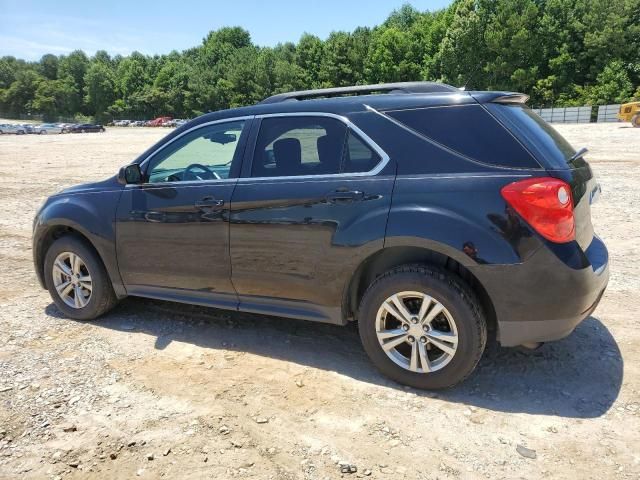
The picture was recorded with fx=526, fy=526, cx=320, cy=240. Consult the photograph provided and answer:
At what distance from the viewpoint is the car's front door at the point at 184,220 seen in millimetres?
3947

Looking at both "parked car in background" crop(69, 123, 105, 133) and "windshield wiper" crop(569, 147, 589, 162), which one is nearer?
"windshield wiper" crop(569, 147, 589, 162)

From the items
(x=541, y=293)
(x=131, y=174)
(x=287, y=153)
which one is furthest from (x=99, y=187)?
(x=541, y=293)

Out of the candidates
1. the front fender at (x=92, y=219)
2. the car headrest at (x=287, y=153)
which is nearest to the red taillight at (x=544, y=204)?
the car headrest at (x=287, y=153)

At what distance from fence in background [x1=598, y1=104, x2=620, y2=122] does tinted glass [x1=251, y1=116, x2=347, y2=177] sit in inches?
2048

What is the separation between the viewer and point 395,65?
73.2 metres

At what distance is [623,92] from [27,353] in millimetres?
59159

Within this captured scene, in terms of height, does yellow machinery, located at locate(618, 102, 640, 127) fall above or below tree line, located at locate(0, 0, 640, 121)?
below

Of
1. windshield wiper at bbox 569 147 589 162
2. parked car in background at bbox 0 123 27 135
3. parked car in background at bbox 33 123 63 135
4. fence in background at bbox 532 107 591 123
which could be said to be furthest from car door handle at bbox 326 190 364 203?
parked car in background at bbox 33 123 63 135

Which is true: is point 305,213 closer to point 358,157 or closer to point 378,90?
point 358,157

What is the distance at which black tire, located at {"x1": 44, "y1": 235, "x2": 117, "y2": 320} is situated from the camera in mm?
4547

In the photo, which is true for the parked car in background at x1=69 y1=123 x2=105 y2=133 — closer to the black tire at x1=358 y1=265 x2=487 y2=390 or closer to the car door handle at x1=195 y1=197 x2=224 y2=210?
the car door handle at x1=195 y1=197 x2=224 y2=210

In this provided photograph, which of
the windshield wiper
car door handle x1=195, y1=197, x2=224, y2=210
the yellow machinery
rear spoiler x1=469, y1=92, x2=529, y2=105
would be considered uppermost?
the yellow machinery

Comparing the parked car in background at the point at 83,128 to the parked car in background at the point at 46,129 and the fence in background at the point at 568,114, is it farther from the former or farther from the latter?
the fence in background at the point at 568,114

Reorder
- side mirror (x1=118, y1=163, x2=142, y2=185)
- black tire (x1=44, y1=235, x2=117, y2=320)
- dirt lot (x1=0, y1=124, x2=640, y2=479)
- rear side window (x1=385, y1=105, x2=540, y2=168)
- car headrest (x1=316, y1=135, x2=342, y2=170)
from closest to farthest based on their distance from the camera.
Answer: dirt lot (x1=0, y1=124, x2=640, y2=479) < rear side window (x1=385, y1=105, x2=540, y2=168) < car headrest (x1=316, y1=135, x2=342, y2=170) < side mirror (x1=118, y1=163, x2=142, y2=185) < black tire (x1=44, y1=235, x2=117, y2=320)
